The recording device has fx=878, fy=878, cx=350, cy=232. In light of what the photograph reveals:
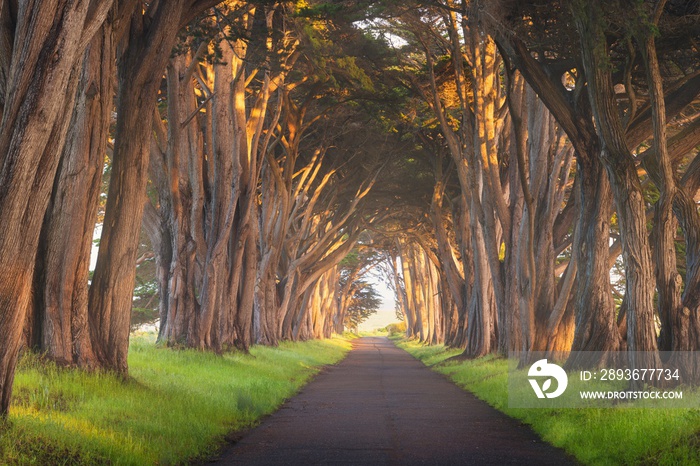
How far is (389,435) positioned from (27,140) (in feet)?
16.2

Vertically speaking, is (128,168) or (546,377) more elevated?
(128,168)

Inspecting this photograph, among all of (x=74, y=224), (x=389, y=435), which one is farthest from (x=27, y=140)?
(x=389, y=435)

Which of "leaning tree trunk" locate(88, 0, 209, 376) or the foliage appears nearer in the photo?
"leaning tree trunk" locate(88, 0, 209, 376)

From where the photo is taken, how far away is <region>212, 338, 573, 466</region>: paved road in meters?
7.91

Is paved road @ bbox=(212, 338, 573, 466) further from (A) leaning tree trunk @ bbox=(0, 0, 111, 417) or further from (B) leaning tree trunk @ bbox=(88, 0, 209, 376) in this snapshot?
(B) leaning tree trunk @ bbox=(88, 0, 209, 376)

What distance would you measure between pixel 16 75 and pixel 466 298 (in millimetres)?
25436

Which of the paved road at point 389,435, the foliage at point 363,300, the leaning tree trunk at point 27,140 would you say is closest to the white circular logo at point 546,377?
the paved road at point 389,435

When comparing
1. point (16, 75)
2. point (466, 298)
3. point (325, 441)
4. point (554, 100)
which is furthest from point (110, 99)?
point (466, 298)

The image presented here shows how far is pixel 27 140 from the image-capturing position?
6.88m

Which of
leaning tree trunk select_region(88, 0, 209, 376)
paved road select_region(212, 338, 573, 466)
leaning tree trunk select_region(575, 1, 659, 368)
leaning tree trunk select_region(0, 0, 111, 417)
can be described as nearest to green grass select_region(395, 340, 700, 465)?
paved road select_region(212, 338, 573, 466)

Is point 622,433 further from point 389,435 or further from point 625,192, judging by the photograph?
point 625,192

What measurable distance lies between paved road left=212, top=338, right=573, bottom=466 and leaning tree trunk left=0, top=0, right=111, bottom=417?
2.26 meters

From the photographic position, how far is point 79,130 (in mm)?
10695

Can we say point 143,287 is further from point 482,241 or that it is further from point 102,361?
point 102,361
